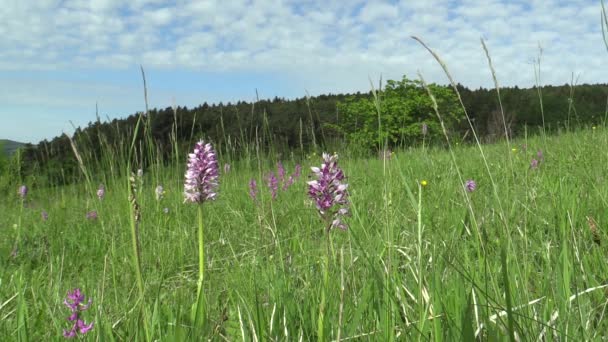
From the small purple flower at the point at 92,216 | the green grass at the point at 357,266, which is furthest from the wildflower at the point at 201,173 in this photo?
the small purple flower at the point at 92,216

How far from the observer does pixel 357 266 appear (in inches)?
82.1

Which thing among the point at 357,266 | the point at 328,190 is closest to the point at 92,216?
the point at 357,266

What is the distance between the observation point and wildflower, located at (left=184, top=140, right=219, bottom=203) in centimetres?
166

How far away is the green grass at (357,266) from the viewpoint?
128 cm

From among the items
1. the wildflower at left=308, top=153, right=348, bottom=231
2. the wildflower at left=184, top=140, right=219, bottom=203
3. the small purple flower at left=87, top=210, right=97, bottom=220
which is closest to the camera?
the wildflower at left=308, top=153, right=348, bottom=231

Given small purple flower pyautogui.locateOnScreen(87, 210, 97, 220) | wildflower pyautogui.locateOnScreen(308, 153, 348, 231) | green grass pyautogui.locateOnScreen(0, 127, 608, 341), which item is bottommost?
small purple flower pyautogui.locateOnScreen(87, 210, 97, 220)

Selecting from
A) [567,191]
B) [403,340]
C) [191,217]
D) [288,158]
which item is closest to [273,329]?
[403,340]

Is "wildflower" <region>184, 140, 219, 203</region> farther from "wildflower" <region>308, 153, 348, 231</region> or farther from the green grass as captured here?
"wildflower" <region>308, 153, 348, 231</region>

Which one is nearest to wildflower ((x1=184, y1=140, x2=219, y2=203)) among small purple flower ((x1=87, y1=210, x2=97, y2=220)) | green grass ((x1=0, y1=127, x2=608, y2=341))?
green grass ((x1=0, y1=127, x2=608, y2=341))

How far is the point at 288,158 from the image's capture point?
864 cm

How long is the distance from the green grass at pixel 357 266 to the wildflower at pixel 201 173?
172 mm

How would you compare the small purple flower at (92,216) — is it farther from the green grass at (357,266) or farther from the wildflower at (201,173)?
the wildflower at (201,173)

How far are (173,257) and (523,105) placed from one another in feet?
104

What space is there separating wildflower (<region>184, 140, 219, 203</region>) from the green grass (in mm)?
172
